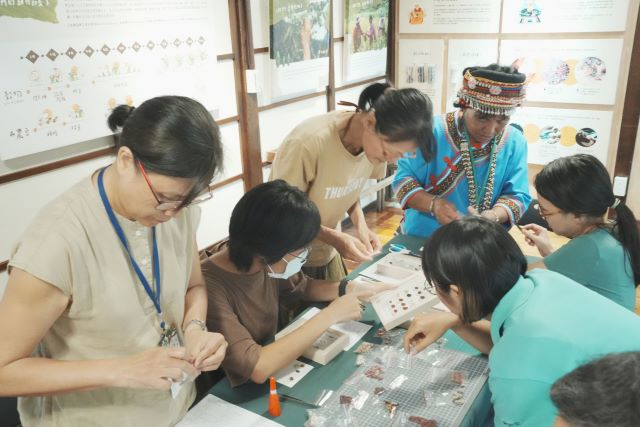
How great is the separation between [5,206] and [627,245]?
219cm

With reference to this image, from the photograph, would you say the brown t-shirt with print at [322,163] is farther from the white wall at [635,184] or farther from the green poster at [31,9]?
the white wall at [635,184]

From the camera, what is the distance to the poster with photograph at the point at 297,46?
301cm

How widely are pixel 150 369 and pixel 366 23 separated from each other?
349 centimetres

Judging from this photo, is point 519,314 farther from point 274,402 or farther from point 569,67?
point 569,67

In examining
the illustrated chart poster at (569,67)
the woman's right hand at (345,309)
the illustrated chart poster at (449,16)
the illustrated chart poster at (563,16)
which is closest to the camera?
the woman's right hand at (345,309)

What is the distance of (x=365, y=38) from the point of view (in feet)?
12.9

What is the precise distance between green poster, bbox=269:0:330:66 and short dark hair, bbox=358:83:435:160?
154 centimetres

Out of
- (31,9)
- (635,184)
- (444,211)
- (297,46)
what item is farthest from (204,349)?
(635,184)

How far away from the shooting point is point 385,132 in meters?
1.64

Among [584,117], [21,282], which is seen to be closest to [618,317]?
[21,282]

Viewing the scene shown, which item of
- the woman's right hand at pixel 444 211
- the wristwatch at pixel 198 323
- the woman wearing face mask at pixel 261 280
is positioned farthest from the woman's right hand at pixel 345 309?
the woman's right hand at pixel 444 211

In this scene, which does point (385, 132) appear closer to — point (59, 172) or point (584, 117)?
point (59, 172)

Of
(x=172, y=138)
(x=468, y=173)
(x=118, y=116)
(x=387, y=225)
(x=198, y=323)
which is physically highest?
(x=172, y=138)

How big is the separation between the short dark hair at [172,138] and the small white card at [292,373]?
2.10ft
